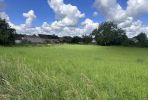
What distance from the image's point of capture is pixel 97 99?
6387mm

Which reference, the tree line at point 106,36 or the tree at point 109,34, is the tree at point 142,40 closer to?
the tree line at point 106,36

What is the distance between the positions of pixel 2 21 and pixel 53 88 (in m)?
79.4

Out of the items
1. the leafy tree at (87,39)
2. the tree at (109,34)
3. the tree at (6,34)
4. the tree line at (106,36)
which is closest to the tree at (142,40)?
the tree line at (106,36)

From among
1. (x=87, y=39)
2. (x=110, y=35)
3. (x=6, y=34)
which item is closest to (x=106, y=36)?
(x=110, y=35)

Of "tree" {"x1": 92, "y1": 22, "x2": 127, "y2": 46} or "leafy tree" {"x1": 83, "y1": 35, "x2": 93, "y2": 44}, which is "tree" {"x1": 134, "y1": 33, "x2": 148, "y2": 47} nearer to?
"tree" {"x1": 92, "y1": 22, "x2": 127, "y2": 46}

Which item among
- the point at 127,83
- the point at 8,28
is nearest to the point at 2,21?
the point at 8,28

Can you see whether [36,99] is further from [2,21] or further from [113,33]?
[113,33]

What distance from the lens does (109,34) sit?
343 feet

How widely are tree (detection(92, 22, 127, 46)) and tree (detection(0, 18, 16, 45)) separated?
3435 centimetres

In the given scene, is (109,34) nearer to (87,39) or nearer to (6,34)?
(87,39)

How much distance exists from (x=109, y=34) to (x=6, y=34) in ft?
137

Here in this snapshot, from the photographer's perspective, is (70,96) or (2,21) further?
(2,21)

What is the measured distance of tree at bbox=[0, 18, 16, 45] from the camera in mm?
75625

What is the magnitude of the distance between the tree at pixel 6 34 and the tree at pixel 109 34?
34347mm
